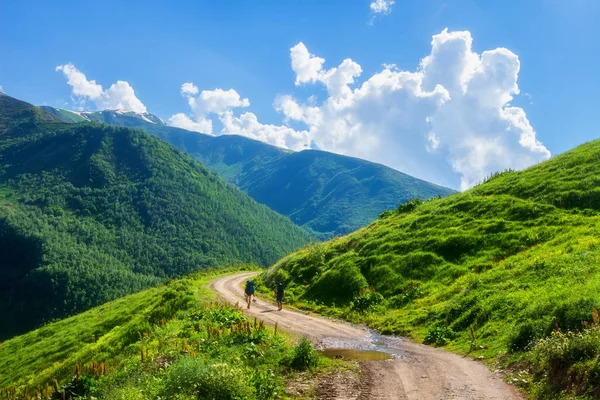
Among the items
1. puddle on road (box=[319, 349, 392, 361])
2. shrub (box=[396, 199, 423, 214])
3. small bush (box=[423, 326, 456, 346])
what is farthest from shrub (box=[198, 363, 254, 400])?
shrub (box=[396, 199, 423, 214])

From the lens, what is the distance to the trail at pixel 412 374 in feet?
43.5

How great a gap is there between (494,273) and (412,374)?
13.4 metres

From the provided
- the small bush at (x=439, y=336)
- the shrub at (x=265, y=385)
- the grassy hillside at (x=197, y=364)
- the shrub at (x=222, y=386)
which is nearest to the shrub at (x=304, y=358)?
the grassy hillside at (x=197, y=364)

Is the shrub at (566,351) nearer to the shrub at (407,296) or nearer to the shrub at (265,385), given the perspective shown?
the shrub at (265,385)

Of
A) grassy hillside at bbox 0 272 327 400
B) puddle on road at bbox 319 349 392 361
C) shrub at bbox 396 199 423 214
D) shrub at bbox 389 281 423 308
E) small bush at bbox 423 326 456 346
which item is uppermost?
shrub at bbox 396 199 423 214

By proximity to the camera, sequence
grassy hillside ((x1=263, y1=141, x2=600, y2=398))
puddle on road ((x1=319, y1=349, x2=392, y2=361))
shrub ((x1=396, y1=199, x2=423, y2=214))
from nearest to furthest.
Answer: grassy hillside ((x1=263, y1=141, x2=600, y2=398)), puddle on road ((x1=319, y1=349, x2=392, y2=361)), shrub ((x1=396, y1=199, x2=423, y2=214))

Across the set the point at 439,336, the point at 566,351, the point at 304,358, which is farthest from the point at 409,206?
the point at 566,351

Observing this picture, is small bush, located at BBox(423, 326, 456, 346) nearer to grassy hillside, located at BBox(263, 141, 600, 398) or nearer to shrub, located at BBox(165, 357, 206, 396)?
grassy hillside, located at BBox(263, 141, 600, 398)

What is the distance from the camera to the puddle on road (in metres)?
18.1

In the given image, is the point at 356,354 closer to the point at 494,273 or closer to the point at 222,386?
the point at 222,386

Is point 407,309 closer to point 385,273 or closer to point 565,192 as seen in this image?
point 385,273

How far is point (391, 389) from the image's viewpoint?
13.8 metres

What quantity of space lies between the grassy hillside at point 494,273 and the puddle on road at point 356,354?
4.11 m

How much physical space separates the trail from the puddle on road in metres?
0.61
